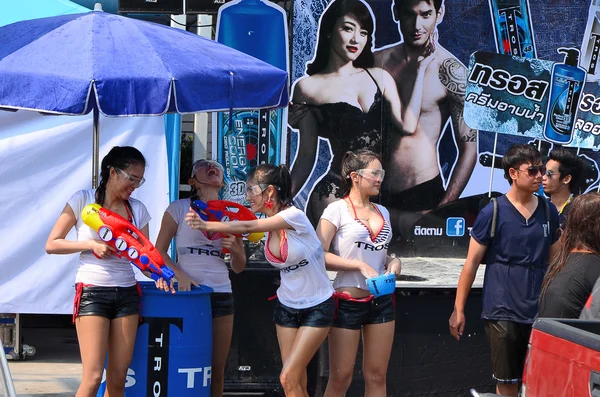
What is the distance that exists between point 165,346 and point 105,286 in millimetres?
503

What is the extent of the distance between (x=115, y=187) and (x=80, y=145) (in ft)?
9.31

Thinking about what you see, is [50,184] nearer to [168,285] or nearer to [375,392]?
[168,285]

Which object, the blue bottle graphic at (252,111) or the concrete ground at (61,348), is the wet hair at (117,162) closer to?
the concrete ground at (61,348)

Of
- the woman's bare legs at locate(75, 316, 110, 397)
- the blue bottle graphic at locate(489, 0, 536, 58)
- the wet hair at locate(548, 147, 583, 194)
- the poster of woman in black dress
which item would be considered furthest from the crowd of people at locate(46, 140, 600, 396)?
the blue bottle graphic at locate(489, 0, 536, 58)

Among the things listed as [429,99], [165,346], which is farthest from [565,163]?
[429,99]

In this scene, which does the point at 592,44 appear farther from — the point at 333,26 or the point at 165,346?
the point at 165,346

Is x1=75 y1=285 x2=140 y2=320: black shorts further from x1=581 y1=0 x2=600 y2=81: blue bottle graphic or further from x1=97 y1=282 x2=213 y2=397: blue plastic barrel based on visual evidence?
x1=581 y1=0 x2=600 y2=81: blue bottle graphic

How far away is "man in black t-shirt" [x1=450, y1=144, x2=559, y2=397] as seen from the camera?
5.25 meters

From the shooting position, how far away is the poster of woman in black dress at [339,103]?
31.6ft

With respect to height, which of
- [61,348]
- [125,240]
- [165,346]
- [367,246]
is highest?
[125,240]

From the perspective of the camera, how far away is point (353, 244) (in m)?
5.43

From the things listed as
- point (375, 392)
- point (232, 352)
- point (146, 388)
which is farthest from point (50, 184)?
point (375, 392)

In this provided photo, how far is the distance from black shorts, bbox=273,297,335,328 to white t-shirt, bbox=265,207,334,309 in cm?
3

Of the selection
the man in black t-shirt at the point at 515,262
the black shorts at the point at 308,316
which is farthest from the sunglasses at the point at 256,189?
the man in black t-shirt at the point at 515,262
